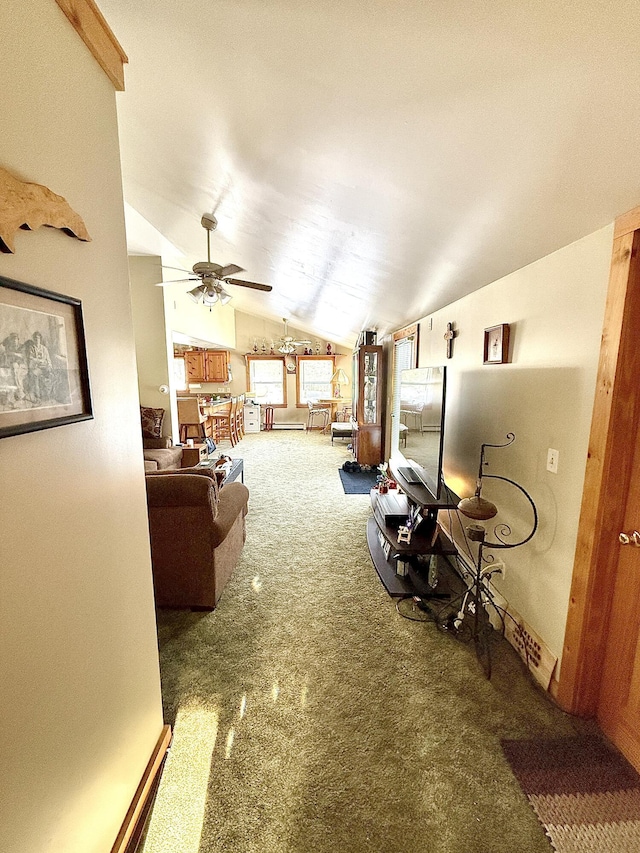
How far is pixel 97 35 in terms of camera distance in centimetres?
102

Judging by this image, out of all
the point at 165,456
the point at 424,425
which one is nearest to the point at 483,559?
the point at 424,425

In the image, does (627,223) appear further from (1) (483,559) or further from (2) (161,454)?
(2) (161,454)

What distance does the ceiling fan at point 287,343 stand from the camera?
8766mm

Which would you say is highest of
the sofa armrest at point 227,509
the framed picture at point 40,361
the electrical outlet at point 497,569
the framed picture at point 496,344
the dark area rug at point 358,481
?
the framed picture at point 496,344

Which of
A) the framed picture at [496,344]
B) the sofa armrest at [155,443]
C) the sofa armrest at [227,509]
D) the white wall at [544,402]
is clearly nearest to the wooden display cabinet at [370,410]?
the sofa armrest at [155,443]

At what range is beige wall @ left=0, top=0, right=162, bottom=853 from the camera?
29.5 inches

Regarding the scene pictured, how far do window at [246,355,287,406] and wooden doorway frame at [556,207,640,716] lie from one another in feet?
27.4

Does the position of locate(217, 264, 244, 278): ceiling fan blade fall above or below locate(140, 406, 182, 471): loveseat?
above

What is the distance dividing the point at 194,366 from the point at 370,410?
518cm

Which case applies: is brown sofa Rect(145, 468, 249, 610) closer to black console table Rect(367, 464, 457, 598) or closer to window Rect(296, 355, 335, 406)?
black console table Rect(367, 464, 457, 598)

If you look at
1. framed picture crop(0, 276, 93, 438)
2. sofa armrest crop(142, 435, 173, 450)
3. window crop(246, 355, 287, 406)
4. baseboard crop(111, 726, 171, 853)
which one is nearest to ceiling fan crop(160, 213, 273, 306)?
sofa armrest crop(142, 435, 173, 450)

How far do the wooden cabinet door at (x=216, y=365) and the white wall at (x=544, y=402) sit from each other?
737 centimetres

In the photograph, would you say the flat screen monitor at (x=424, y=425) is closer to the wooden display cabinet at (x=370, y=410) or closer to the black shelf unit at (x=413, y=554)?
the black shelf unit at (x=413, y=554)

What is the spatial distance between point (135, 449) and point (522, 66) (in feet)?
5.14
